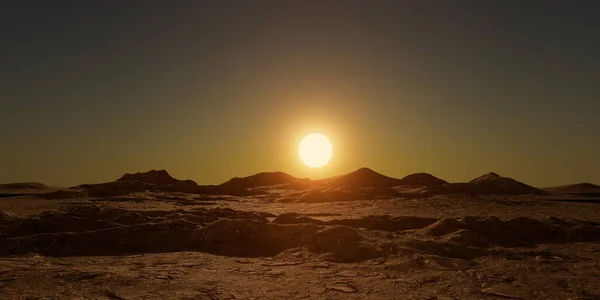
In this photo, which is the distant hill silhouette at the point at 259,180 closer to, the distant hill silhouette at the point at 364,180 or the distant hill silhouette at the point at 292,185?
the distant hill silhouette at the point at 292,185

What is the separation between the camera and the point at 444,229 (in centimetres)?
1410

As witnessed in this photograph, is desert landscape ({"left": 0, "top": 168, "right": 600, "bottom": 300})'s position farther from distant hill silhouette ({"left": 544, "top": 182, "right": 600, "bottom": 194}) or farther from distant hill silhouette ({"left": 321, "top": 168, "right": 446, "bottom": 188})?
distant hill silhouette ({"left": 544, "top": 182, "right": 600, "bottom": 194})

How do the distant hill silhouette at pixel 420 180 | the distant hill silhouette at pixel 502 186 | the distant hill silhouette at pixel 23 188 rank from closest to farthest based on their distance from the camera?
the distant hill silhouette at pixel 502 186
the distant hill silhouette at pixel 23 188
the distant hill silhouette at pixel 420 180

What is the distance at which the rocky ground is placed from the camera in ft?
25.7

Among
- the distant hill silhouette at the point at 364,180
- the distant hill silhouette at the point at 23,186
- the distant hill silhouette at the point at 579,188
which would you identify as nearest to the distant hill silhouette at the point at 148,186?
the distant hill silhouette at the point at 23,186

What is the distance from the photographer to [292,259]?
11195 mm

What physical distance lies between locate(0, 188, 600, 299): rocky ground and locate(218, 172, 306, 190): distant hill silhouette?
3331 cm

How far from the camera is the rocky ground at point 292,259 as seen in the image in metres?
7.84

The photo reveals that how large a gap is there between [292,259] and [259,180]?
41.8 m

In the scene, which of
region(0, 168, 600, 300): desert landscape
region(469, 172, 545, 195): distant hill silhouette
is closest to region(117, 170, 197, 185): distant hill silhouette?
region(469, 172, 545, 195): distant hill silhouette

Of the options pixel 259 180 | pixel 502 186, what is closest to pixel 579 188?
pixel 502 186

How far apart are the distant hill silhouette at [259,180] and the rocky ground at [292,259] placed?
3331 cm

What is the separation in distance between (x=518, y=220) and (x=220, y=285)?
33.7ft

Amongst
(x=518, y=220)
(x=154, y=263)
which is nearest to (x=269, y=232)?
(x=154, y=263)
